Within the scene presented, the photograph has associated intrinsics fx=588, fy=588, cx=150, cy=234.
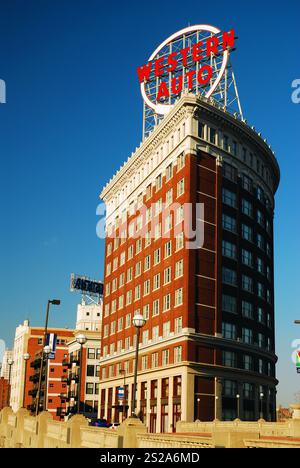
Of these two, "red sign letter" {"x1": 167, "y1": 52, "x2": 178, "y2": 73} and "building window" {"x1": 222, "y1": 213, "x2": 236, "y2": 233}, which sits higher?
"red sign letter" {"x1": 167, "y1": 52, "x2": 178, "y2": 73}

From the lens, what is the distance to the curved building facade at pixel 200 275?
70312mm

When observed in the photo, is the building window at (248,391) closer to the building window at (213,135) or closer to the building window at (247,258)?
the building window at (247,258)

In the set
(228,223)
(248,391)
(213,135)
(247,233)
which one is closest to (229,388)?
(248,391)

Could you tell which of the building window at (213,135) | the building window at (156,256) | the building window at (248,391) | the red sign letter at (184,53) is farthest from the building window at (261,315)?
the red sign letter at (184,53)

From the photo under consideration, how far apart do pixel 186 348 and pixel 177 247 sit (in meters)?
12.9

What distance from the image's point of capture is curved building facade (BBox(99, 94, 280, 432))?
70.3 meters

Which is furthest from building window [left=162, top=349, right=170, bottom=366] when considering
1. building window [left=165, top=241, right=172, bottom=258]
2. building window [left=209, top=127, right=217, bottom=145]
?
building window [left=209, top=127, right=217, bottom=145]

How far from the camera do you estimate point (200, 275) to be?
71.6 m

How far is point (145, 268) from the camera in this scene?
8531 centimetres

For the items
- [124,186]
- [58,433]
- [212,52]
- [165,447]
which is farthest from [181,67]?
[165,447]

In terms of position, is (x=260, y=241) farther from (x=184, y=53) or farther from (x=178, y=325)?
(x=184, y=53)

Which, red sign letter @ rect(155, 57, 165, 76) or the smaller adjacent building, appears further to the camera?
the smaller adjacent building

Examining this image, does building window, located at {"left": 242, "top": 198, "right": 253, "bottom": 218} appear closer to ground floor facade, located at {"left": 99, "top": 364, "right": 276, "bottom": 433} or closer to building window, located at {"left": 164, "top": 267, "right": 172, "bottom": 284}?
building window, located at {"left": 164, "top": 267, "right": 172, "bottom": 284}
